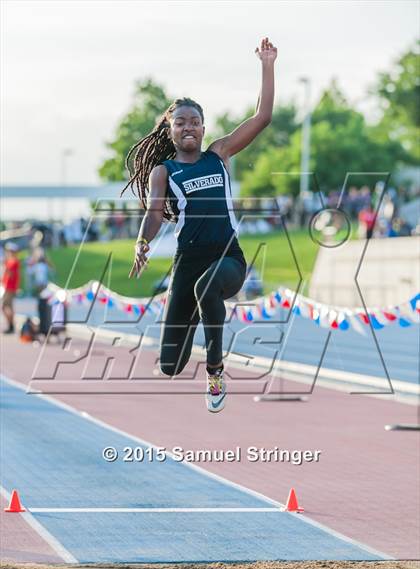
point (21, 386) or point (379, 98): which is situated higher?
point (379, 98)

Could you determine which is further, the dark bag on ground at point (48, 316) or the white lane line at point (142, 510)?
the dark bag on ground at point (48, 316)

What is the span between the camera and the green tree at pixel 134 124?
991 centimetres

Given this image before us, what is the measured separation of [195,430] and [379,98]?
65.1 meters

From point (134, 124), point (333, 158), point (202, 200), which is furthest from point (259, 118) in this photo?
point (333, 158)

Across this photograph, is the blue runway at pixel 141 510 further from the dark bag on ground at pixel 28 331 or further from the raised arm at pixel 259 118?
the dark bag on ground at pixel 28 331

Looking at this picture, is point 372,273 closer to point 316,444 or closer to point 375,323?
point 316,444

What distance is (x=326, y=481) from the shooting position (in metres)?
12.4

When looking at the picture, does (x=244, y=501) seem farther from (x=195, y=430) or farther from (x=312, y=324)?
(x=312, y=324)

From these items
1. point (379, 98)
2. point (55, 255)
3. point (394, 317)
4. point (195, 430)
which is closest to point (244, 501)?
point (394, 317)

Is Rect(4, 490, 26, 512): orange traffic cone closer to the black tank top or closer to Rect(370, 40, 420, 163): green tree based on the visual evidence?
the black tank top

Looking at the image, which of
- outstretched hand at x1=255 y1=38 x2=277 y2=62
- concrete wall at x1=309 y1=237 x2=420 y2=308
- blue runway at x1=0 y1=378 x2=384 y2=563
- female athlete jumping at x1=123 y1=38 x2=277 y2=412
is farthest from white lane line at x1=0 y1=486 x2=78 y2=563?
concrete wall at x1=309 y1=237 x2=420 y2=308

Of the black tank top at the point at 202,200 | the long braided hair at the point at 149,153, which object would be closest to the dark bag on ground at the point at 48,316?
the long braided hair at the point at 149,153

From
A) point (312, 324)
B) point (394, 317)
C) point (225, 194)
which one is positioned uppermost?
point (225, 194)

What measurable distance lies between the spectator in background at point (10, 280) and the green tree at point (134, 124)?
521 inches
